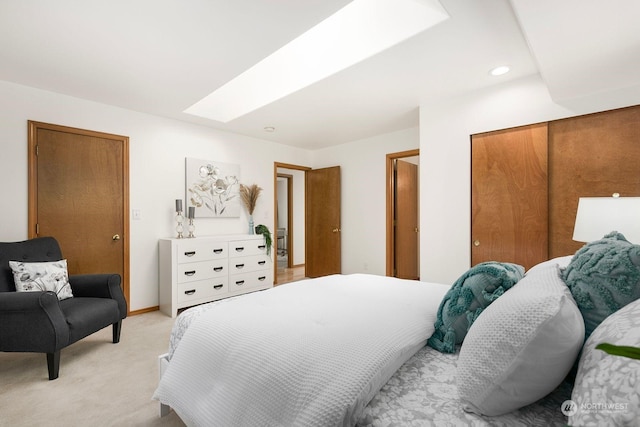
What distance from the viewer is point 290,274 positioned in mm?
5758

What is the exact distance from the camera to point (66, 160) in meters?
3.08

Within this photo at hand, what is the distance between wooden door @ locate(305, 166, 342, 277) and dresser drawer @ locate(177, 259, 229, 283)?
73.7 inches

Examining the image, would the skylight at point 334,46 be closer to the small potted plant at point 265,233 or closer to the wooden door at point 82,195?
the wooden door at point 82,195

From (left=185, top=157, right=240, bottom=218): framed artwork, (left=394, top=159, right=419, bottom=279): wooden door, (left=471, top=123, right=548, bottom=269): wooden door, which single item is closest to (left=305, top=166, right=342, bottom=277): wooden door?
(left=394, top=159, right=419, bottom=279): wooden door

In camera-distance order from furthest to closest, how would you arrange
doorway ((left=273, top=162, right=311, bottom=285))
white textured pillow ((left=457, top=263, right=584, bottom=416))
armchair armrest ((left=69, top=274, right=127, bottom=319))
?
doorway ((left=273, top=162, right=311, bottom=285))
armchair armrest ((left=69, top=274, right=127, bottom=319))
white textured pillow ((left=457, top=263, right=584, bottom=416))

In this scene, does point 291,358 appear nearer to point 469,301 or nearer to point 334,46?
point 469,301

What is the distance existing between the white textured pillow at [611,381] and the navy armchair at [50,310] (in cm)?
272

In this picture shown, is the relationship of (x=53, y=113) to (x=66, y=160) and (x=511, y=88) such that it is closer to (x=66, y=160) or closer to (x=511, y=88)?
(x=66, y=160)

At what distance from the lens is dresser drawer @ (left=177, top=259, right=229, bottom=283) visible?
349 cm

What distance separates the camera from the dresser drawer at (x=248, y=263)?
4.00 metres

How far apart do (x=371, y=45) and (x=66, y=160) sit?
10.4 ft

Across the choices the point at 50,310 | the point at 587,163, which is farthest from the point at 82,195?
the point at 587,163

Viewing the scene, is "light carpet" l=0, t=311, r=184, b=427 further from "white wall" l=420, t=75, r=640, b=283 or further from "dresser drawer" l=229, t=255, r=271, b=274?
"white wall" l=420, t=75, r=640, b=283

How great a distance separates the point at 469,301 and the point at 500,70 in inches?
89.4
